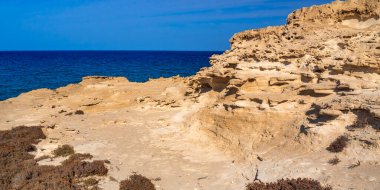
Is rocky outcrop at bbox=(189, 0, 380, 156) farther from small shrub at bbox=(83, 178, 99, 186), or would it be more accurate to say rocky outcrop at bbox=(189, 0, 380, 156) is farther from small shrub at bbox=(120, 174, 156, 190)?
small shrub at bbox=(83, 178, 99, 186)

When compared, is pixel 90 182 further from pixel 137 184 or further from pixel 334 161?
pixel 334 161

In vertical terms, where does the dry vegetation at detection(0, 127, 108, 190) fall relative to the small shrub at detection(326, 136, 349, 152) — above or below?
below

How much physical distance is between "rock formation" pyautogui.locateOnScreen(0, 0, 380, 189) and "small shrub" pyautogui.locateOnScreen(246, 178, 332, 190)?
46 cm

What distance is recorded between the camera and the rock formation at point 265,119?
13.3 m

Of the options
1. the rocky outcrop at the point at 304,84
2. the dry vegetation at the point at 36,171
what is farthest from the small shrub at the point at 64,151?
the rocky outcrop at the point at 304,84

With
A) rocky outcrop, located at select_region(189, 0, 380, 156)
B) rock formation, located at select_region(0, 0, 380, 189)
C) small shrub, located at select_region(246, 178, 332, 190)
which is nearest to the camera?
small shrub, located at select_region(246, 178, 332, 190)

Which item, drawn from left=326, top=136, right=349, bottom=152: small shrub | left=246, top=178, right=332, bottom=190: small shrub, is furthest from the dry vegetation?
left=326, top=136, right=349, bottom=152: small shrub

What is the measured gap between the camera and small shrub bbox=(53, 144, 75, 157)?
17192 mm

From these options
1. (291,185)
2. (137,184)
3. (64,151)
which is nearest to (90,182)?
(137,184)

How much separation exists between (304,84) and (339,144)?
15.2 feet

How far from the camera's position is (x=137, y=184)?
43.4 feet

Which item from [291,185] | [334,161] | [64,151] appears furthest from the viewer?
[64,151]

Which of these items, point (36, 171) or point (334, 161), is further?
point (36, 171)

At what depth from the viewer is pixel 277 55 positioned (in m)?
19.5
